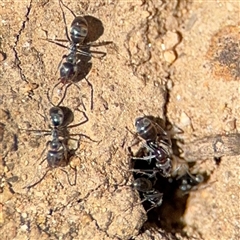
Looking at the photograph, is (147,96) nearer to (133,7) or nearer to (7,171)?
(133,7)

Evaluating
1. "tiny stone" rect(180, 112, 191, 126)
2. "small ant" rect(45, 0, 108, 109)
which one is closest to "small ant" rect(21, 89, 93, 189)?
"small ant" rect(45, 0, 108, 109)

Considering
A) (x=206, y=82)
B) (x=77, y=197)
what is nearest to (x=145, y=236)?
(x=77, y=197)

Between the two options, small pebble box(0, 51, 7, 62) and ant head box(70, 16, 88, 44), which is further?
ant head box(70, 16, 88, 44)

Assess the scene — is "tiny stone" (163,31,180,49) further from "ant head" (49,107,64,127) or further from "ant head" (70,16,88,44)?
"ant head" (49,107,64,127)

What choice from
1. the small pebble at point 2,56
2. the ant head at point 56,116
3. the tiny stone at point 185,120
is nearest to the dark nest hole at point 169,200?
the tiny stone at point 185,120

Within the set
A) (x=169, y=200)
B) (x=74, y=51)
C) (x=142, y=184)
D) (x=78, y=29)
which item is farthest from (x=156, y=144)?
(x=78, y=29)

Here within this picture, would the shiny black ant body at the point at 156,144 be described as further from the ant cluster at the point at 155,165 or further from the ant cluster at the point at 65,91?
the ant cluster at the point at 65,91

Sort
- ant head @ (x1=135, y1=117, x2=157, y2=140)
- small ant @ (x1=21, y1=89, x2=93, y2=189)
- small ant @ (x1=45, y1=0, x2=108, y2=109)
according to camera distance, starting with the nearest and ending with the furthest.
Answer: small ant @ (x1=21, y1=89, x2=93, y2=189) < small ant @ (x1=45, y1=0, x2=108, y2=109) < ant head @ (x1=135, y1=117, x2=157, y2=140)

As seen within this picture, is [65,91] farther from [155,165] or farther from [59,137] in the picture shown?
[155,165]
